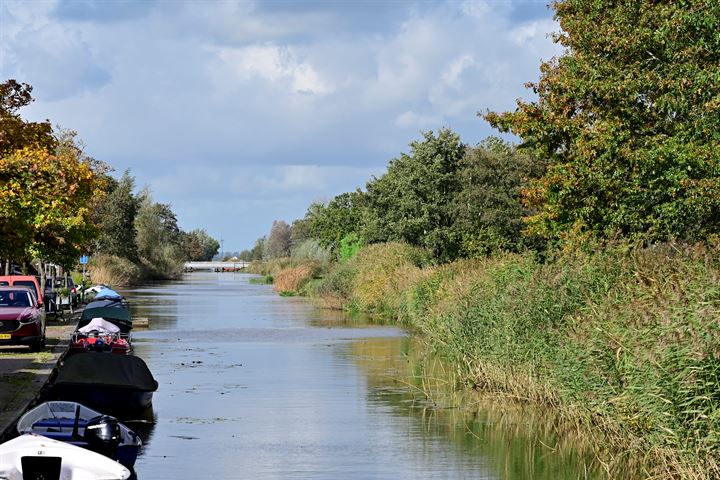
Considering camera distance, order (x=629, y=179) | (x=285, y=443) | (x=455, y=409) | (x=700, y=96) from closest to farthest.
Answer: (x=285, y=443) → (x=455, y=409) → (x=700, y=96) → (x=629, y=179)

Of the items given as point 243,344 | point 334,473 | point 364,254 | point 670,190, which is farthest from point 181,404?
point 364,254

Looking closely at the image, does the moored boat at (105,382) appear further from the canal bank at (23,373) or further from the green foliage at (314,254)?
the green foliage at (314,254)

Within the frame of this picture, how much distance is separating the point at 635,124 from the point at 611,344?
15.8m

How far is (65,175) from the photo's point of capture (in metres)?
34.5

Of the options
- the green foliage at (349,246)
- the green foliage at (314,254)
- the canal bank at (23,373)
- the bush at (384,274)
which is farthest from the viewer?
the green foliage at (314,254)

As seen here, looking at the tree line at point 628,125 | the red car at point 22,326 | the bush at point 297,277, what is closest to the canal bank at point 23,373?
the red car at point 22,326

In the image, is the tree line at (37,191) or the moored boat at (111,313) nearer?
the tree line at (37,191)

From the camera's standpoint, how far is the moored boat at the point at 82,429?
15312 millimetres

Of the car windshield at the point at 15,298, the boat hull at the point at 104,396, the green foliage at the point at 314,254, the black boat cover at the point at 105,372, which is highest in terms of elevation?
the green foliage at the point at 314,254

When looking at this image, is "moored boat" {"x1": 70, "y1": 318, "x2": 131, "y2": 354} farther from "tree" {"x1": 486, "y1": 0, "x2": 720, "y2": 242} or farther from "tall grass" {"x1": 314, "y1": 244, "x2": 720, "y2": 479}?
"tree" {"x1": 486, "y1": 0, "x2": 720, "y2": 242}

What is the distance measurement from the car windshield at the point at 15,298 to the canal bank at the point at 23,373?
4.06 feet

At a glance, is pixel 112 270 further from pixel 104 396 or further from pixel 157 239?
pixel 104 396

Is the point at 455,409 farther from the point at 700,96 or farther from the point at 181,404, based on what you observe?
the point at 700,96

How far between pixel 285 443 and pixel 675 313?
7816 mm
